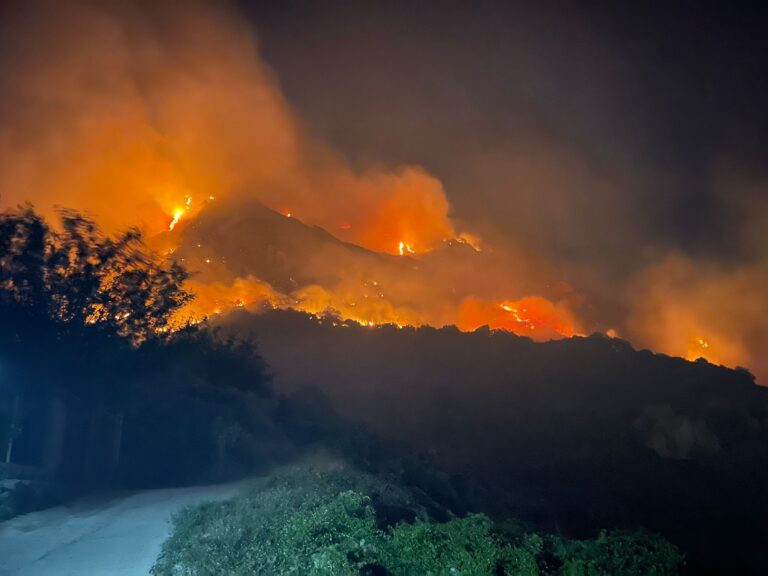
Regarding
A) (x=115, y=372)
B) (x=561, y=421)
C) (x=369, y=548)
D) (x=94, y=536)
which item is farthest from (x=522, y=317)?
(x=94, y=536)

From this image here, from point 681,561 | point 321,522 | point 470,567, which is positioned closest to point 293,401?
point 321,522

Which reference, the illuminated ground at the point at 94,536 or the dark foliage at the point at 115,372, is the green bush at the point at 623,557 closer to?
the illuminated ground at the point at 94,536

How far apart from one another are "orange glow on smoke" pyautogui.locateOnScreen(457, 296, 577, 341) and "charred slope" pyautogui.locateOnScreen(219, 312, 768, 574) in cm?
1175

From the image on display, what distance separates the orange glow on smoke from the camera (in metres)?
57.5

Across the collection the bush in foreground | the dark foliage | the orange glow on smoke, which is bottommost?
the bush in foreground

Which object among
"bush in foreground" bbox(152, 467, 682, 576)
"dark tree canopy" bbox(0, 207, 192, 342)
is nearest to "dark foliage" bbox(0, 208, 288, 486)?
"dark tree canopy" bbox(0, 207, 192, 342)

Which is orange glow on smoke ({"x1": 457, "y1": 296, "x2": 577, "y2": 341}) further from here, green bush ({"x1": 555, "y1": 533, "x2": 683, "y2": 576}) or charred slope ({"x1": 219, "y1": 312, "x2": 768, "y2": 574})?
green bush ({"x1": 555, "y1": 533, "x2": 683, "y2": 576})

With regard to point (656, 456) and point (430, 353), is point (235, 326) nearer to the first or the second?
point (430, 353)

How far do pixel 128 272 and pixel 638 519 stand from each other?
2881 cm

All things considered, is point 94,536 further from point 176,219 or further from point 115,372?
point 176,219

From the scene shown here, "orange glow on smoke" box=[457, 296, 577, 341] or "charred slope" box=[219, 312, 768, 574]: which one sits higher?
"orange glow on smoke" box=[457, 296, 577, 341]

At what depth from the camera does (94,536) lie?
16734mm

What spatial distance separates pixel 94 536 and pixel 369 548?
36.2 feet

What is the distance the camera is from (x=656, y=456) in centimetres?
3136
